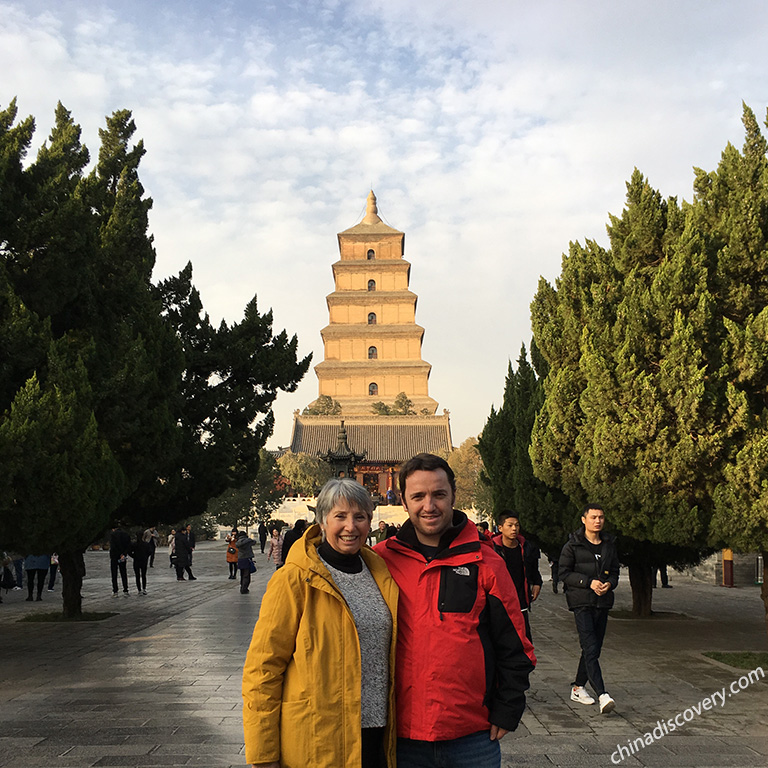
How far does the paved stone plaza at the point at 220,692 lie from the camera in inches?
205

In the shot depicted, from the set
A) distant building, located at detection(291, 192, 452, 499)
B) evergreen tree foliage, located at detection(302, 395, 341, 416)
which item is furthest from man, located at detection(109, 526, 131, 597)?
evergreen tree foliage, located at detection(302, 395, 341, 416)

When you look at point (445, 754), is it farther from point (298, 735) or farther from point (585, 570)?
point (585, 570)

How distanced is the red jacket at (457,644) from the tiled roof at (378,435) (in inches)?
1978

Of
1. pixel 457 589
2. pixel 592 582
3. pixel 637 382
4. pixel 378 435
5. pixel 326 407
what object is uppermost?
pixel 326 407

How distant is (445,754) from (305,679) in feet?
1.69

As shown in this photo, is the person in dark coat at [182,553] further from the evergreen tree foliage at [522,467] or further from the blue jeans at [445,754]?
the blue jeans at [445,754]

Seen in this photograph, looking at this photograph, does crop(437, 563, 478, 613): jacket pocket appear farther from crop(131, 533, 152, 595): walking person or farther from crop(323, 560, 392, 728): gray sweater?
crop(131, 533, 152, 595): walking person

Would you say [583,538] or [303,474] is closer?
[583,538]

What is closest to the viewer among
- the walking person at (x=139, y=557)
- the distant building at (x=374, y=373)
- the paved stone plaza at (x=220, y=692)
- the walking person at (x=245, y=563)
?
the paved stone plaza at (x=220, y=692)

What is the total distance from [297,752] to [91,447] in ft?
24.7

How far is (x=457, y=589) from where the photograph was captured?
2.70m

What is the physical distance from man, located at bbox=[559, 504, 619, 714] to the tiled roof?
46611 millimetres

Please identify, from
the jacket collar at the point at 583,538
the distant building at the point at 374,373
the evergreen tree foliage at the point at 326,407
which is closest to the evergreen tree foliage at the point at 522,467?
the jacket collar at the point at 583,538

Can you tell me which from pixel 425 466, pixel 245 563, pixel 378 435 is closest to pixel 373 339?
pixel 378 435
